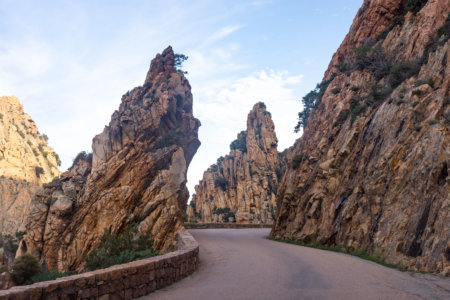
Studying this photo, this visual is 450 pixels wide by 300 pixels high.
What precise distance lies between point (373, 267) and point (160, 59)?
46939mm

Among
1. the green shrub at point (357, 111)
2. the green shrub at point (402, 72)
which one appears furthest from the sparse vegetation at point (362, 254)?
the green shrub at point (402, 72)

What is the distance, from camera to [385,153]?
1525 centimetres

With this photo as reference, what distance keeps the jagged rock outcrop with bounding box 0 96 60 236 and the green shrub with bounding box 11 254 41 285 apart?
174 ft

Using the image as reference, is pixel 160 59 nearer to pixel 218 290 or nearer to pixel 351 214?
pixel 351 214

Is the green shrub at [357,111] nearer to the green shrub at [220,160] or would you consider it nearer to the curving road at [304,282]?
the curving road at [304,282]

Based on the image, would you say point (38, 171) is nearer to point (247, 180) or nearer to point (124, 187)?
point (247, 180)

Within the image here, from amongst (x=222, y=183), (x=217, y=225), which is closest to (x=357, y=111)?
(x=217, y=225)

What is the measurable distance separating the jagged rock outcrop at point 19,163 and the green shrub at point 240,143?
45.1 m

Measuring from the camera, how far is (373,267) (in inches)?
417

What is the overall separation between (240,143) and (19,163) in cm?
5234

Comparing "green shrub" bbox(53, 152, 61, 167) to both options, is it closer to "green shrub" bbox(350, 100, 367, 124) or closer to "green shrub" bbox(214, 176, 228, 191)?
"green shrub" bbox(214, 176, 228, 191)

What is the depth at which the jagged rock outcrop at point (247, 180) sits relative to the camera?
5781 centimetres

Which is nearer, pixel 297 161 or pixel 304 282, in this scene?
pixel 304 282

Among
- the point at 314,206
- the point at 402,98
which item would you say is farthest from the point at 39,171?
the point at 402,98
